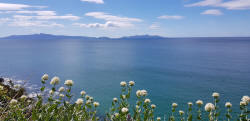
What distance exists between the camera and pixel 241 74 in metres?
53.2

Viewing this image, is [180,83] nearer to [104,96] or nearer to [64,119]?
[104,96]

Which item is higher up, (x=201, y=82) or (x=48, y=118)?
(x=48, y=118)

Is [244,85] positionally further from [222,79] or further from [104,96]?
[104,96]

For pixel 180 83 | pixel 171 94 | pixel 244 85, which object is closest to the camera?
pixel 171 94

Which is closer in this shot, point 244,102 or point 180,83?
point 244,102

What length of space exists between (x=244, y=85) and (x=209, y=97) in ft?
39.0

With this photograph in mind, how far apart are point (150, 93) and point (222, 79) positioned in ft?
68.8

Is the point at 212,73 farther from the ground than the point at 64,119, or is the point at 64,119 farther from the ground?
the point at 64,119

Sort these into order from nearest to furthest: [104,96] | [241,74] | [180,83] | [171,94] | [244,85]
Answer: [104,96]
[171,94]
[244,85]
[180,83]
[241,74]

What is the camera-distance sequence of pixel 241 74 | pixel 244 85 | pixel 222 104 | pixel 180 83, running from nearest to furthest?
pixel 222 104 < pixel 244 85 < pixel 180 83 < pixel 241 74

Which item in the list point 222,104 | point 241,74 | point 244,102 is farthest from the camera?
point 241,74

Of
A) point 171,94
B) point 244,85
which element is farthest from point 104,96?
point 244,85

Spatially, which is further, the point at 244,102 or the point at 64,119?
the point at 244,102

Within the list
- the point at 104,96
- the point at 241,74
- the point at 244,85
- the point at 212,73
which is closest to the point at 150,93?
A: the point at 104,96
